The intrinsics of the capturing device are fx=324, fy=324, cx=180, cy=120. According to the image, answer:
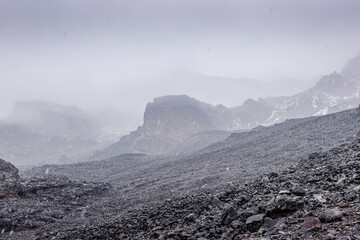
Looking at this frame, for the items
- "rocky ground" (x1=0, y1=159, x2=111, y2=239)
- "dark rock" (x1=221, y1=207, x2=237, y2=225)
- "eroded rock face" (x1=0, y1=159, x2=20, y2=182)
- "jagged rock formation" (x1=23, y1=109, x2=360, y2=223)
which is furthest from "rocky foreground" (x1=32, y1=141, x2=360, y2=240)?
"eroded rock face" (x1=0, y1=159, x2=20, y2=182)

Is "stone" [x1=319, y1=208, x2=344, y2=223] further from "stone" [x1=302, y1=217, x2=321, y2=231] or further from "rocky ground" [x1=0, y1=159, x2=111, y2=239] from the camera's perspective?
"rocky ground" [x1=0, y1=159, x2=111, y2=239]

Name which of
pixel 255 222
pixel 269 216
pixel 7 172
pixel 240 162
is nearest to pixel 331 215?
pixel 269 216

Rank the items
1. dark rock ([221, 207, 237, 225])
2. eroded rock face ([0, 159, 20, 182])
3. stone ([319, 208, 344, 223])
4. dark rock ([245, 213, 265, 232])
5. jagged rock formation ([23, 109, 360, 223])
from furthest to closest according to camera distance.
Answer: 1. jagged rock formation ([23, 109, 360, 223])
2. eroded rock face ([0, 159, 20, 182])
3. dark rock ([221, 207, 237, 225])
4. dark rock ([245, 213, 265, 232])
5. stone ([319, 208, 344, 223])

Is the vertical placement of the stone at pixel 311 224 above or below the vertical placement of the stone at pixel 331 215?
below

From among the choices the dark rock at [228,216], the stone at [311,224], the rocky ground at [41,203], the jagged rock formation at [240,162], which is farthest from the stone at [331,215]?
the jagged rock formation at [240,162]

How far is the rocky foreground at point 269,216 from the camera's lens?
846 centimetres

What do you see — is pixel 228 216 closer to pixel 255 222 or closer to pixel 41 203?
pixel 255 222

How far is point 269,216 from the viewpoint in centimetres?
1039

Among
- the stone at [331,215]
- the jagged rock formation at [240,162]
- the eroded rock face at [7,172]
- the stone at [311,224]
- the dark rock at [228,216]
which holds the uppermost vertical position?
the eroded rock face at [7,172]

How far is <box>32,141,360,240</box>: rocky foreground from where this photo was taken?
8.46 meters

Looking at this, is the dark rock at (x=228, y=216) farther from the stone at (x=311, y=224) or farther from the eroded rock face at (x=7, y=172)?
the eroded rock face at (x=7, y=172)

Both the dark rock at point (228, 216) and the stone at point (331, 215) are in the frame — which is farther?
the dark rock at point (228, 216)

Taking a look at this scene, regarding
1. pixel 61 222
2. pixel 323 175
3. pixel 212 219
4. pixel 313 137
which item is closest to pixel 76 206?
pixel 61 222

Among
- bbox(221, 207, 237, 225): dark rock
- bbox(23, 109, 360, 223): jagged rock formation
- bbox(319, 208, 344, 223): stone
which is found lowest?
bbox(23, 109, 360, 223): jagged rock formation
